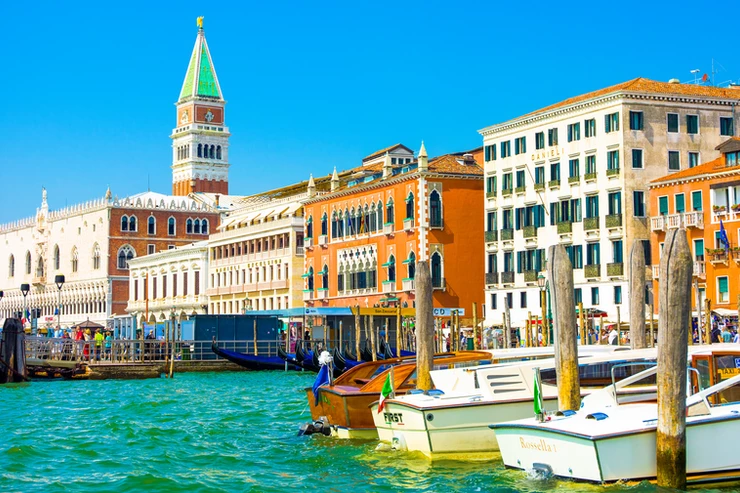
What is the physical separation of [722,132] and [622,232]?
4.85 metres

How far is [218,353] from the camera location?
40.7 m

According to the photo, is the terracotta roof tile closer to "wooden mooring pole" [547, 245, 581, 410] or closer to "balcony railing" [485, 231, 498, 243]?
"balcony railing" [485, 231, 498, 243]

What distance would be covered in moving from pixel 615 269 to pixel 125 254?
50447 millimetres

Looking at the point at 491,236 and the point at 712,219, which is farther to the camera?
the point at 491,236

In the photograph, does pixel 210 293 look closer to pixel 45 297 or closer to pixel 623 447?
pixel 45 297

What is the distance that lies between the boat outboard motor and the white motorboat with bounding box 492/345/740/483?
18.7ft

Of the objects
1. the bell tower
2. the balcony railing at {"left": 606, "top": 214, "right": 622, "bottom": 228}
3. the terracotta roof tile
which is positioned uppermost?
the bell tower

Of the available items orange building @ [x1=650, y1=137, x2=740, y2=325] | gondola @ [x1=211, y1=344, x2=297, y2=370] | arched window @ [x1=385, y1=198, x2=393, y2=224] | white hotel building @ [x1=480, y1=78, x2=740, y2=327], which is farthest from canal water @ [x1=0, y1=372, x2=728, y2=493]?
arched window @ [x1=385, y1=198, x2=393, y2=224]

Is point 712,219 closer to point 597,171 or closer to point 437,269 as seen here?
point 597,171

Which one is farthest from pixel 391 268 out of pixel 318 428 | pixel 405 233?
pixel 318 428

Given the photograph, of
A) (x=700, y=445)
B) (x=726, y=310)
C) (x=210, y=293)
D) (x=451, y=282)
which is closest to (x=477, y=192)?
(x=451, y=282)

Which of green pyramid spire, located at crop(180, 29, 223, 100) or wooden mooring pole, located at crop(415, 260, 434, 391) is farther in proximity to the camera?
green pyramid spire, located at crop(180, 29, 223, 100)

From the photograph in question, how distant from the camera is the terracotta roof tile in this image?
121 ft

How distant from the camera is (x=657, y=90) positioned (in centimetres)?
3697
